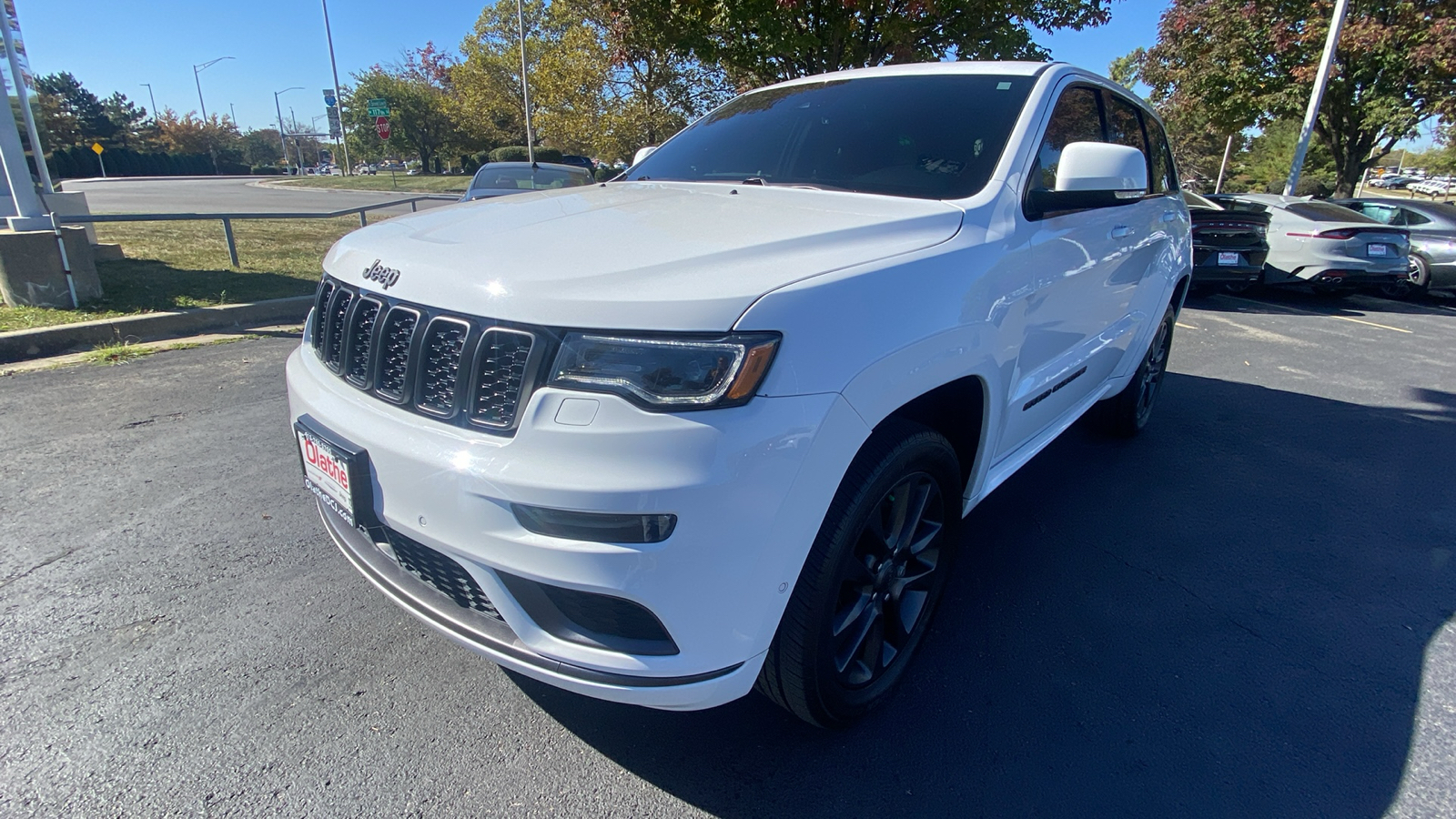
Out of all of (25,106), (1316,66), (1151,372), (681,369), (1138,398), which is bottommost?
(1138,398)

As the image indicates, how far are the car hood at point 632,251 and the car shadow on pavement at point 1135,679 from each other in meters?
1.26

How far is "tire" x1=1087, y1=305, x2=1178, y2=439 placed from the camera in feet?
13.9

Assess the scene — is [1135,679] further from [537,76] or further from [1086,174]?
[537,76]

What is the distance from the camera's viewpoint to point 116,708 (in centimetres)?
208

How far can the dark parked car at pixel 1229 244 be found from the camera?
8.91m

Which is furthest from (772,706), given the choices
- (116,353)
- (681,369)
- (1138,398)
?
(116,353)

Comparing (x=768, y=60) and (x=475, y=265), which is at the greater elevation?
(x=768, y=60)

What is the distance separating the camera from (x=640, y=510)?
4.60ft

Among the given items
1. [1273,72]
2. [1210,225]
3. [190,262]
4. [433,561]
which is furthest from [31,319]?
[1273,72]

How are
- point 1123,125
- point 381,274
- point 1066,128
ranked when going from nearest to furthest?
1. point 381,274
2. point 1066,128
3. point 1123,125

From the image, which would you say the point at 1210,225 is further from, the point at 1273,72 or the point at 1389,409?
the point at 1273,72

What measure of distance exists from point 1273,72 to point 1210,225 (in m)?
11.1

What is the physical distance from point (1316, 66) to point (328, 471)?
66.3 feet

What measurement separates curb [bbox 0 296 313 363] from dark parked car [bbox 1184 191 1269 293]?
33.5 feet
